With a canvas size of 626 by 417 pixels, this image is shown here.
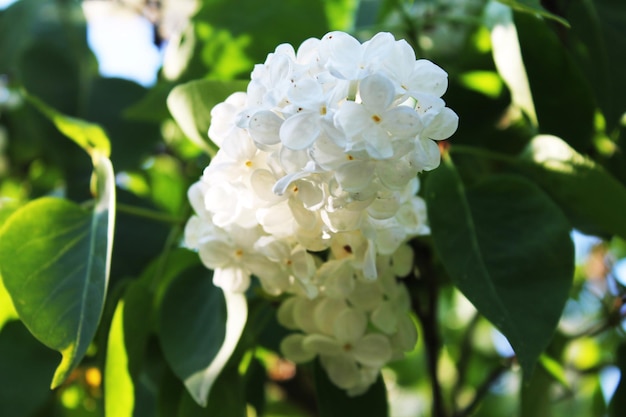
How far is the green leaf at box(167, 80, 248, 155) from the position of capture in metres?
0.81

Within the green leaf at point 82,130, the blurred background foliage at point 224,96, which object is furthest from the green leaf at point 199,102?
the green leaf at point 82,130

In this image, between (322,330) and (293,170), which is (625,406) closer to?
(322,330)

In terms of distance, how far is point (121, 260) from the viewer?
1148 mm

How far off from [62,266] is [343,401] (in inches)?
12.6

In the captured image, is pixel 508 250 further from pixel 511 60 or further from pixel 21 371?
pixel 21 371

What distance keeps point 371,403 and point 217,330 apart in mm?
208

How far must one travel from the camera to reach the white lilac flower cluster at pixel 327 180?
2.06 feet

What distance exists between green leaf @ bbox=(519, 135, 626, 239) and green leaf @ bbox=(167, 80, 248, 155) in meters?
0.34

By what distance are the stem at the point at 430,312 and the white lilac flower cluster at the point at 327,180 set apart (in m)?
0.16

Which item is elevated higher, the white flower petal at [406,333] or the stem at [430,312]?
the white flower petal at [406,333]

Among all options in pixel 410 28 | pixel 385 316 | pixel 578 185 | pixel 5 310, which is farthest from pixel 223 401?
pixel 410 28

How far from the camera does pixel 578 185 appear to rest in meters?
0.88

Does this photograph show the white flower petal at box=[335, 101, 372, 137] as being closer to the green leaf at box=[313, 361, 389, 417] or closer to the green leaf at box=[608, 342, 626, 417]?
the green leaf at box=[313, 361, 389, 417]

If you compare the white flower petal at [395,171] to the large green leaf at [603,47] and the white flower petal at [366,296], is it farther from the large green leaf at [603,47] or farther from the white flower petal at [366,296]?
the large green leaf at [603,47]
